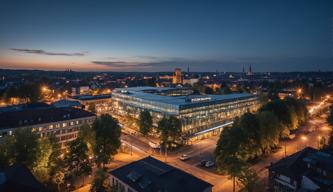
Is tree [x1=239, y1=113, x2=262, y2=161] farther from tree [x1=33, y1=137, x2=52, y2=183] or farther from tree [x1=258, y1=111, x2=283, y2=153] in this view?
tree [x1=33, y1=137, x2=52, y2=183]

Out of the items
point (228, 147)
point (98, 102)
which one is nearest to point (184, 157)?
point (228, 147)

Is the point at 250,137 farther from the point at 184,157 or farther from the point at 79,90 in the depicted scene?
the point at 79,90

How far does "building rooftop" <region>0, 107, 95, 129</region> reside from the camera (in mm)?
52938

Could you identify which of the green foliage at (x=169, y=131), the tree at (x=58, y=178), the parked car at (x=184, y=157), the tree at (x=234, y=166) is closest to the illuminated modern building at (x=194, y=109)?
the green foliage at (x=169, y=131)

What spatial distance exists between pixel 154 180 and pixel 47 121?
1562 inches

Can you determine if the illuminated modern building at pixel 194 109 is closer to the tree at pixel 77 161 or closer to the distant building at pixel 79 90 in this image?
the tree at pixel 77 161

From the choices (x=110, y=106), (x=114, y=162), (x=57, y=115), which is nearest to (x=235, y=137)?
(x=114, y=162)

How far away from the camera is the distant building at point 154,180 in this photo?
2903 centimetres

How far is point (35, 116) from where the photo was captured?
56.9 metres

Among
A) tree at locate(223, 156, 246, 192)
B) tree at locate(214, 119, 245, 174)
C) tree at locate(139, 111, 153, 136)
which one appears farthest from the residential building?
Result: tree at locate(223, 156, 246, 192)

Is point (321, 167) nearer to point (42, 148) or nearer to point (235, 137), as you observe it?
point (235, 137)

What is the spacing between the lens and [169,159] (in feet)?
167

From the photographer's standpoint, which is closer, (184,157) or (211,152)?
(184,157)

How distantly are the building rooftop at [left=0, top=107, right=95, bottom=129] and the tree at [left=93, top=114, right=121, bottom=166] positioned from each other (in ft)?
55.0
